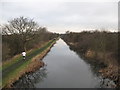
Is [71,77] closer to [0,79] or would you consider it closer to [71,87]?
[71,87]

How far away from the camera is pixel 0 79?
53.0 feet

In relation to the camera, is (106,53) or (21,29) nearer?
(106,53)

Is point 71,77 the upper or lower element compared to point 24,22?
lower

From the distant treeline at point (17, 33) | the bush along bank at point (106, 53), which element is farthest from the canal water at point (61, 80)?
the distant treeline at point (17, 33)

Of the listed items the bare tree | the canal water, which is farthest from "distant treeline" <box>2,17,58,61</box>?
the canal water

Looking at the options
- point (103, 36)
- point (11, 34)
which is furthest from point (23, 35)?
point (103, 36)

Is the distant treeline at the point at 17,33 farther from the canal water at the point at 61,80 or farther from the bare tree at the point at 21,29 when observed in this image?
the canal water at the point at 61,80

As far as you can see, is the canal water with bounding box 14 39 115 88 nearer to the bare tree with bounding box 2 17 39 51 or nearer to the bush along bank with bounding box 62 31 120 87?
the bush along bank with bounding box 62 31 120 87

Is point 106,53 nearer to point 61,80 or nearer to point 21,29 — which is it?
point 61,80

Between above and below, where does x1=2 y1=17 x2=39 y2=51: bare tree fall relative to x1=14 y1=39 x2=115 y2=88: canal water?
above

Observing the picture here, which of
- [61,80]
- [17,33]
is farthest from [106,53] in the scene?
[17,33]

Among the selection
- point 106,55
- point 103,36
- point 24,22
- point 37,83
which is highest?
point 24,22

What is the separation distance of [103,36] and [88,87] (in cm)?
1168

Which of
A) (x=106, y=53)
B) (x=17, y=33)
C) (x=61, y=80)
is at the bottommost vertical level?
(x=61, y=80)
